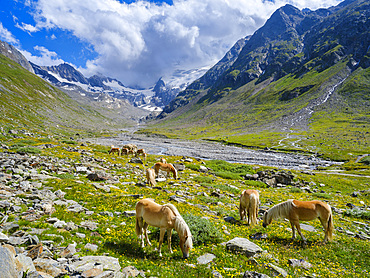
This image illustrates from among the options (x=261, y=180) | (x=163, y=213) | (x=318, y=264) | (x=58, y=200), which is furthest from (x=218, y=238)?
(x=261, y=180)

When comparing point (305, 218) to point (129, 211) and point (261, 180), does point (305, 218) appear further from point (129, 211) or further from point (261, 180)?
point (261, 180)

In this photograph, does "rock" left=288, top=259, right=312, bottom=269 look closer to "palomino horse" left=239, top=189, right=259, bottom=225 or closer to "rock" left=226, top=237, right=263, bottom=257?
"rock" left=226, top=237, right=263, bottom=257

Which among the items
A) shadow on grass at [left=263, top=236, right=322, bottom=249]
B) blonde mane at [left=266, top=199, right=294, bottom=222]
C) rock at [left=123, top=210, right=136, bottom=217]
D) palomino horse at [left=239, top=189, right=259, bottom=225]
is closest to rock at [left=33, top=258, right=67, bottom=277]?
rock at [left=123, top=210, right=136, bottom=217]

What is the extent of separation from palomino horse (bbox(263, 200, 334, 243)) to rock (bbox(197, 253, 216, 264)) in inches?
214

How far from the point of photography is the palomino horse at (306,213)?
35.6 feet

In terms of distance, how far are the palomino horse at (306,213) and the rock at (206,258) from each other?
214 inches

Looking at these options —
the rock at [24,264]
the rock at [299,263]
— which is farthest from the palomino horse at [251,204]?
the rock at [24,264]

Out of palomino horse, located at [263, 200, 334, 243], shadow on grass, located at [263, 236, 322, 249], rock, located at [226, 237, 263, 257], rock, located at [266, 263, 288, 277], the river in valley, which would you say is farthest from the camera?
the river in valley

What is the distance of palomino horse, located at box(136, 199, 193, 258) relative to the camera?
26.8 feet

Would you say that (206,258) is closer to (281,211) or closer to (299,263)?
(299,263)

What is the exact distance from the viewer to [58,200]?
466 inches

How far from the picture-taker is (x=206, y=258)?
8.56m

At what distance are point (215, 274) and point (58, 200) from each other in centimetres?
1064

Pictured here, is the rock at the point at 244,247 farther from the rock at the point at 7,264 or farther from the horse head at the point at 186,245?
the rock at the point at 7,264
